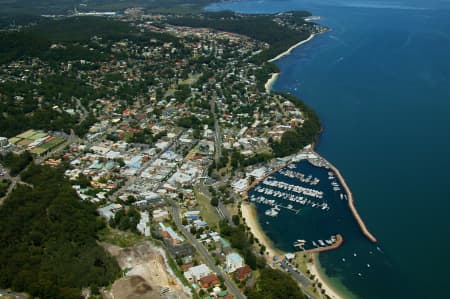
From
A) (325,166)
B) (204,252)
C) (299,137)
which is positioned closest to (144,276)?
(204,252)

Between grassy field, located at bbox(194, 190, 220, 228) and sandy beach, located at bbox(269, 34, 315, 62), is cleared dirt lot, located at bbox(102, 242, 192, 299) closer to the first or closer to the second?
grassy field, located at bbox(194, 190, 220, 228)

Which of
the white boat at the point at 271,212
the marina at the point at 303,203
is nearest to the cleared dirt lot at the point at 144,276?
the marina at the point at 303,203

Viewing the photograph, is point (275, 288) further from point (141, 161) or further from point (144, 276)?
point (141, 161)

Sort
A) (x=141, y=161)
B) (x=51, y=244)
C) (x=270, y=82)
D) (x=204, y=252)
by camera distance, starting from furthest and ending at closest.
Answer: (x=270, y=82), (x=141, y=161), (x=204, y=252), (x=51, y=244)

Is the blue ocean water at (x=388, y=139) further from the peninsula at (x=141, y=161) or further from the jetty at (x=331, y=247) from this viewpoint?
the peninsula at (x=141, y=161)

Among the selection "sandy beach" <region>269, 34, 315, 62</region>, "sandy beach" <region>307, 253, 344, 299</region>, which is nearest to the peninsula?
"sandy beach" <region>307, 253, 344, 299</region>

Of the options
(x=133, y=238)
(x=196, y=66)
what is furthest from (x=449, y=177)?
(x=196, y=66)

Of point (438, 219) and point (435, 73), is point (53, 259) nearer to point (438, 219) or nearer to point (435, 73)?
point (438, 219)
